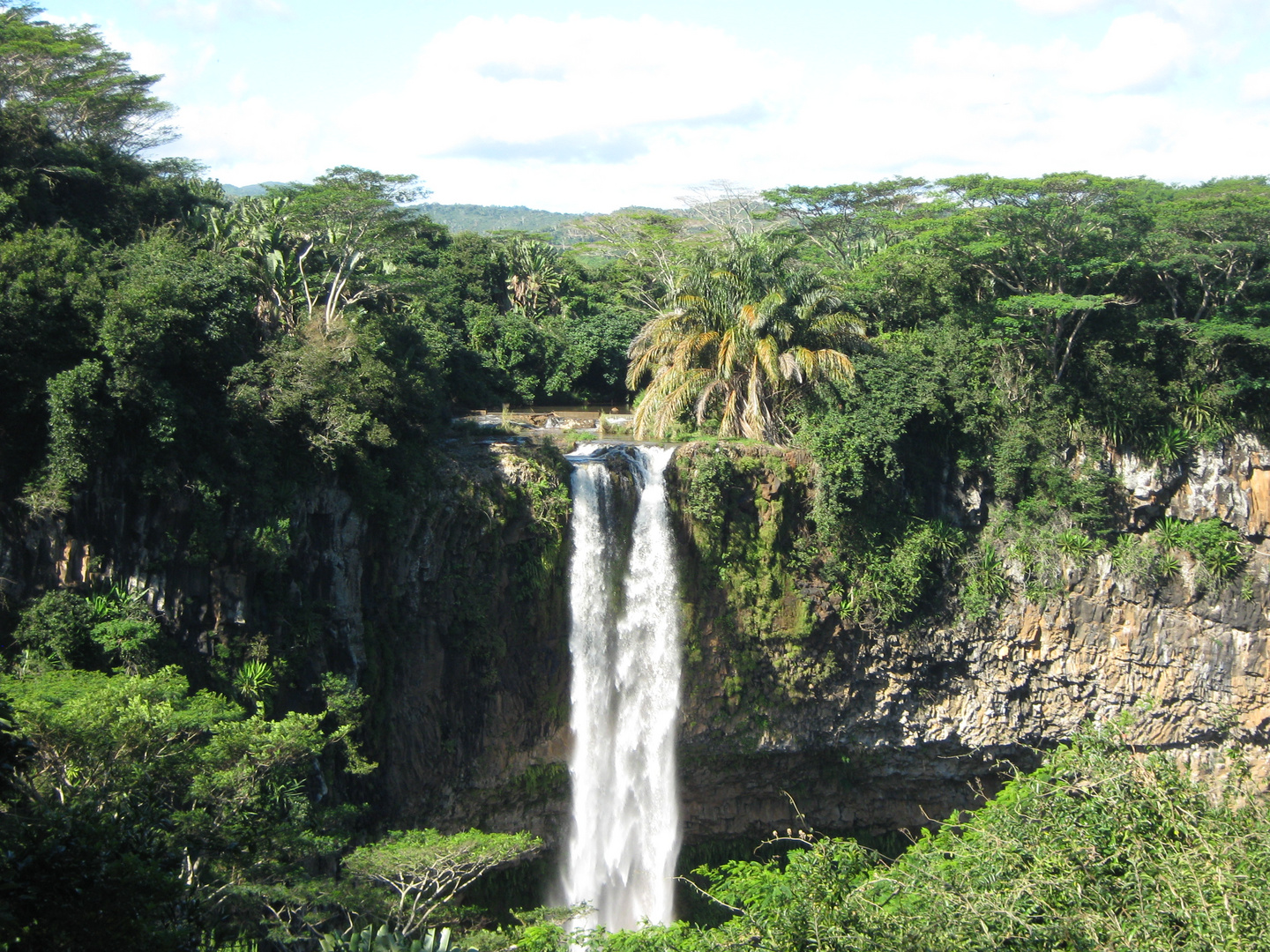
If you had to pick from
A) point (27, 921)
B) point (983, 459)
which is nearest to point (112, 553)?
point (27, 921)

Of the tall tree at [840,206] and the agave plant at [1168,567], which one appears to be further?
the tall tree at [840,206]

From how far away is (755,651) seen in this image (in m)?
22.4

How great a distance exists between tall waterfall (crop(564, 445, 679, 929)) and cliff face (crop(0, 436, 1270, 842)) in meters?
0.52

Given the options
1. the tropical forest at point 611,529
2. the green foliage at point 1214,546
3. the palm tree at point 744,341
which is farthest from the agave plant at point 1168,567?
Result: the palm tree at point 744,341

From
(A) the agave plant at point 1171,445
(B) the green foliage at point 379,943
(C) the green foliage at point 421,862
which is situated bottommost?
(C) the green foliage at point 421,862

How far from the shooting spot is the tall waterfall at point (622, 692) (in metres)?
21.2

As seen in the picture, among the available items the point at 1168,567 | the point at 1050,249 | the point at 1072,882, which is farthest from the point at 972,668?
the point at 1072,882

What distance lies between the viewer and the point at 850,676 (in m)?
23.1

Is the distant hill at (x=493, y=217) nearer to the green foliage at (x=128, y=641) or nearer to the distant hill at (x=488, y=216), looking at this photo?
the distant hill at (x=488, y=216)

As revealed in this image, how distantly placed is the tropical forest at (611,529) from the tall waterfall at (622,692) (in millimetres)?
99

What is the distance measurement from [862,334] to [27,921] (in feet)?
67.6

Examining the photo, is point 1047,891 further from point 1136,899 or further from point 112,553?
point 112,553

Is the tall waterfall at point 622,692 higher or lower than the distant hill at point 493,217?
lower

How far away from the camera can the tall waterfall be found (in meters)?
21.2
